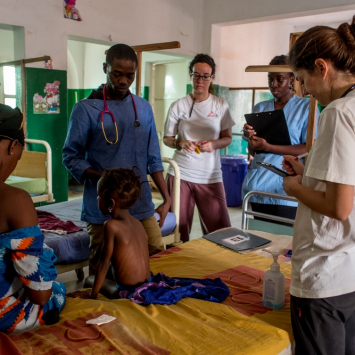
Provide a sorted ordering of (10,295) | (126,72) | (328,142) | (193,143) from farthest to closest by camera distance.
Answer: (193,143)
(126,72)
(10,295)
(328,142)

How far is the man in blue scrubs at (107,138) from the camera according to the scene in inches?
91.0

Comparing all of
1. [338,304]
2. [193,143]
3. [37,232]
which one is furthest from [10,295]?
[193,143]

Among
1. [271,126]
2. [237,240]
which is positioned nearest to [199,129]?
[271,126]

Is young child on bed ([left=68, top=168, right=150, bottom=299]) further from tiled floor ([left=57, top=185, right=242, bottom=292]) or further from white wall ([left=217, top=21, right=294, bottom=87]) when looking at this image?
white wall ([left=217, top=21, right=294, bottom=87])

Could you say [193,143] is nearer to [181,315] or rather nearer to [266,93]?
[181,315]

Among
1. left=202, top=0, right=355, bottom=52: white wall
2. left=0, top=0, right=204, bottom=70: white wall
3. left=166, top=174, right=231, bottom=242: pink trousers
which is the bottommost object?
left=166, top=174, right=231, bottom=242: pink trousers

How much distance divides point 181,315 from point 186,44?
5492 millimetres

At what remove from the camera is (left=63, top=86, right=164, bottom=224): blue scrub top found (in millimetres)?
2309

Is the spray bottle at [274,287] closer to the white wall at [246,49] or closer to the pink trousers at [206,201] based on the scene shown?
the pink trousers at [206,201]

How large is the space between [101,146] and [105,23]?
3.70 meters

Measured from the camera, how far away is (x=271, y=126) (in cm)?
311

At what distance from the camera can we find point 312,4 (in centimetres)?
565

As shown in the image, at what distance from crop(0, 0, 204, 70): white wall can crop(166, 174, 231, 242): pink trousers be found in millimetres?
Answer: 2593

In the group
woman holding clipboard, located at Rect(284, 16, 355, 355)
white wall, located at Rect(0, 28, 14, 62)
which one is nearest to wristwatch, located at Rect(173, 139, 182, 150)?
woman holding clipboard, located at Rect(284, 16, 355, 355)
